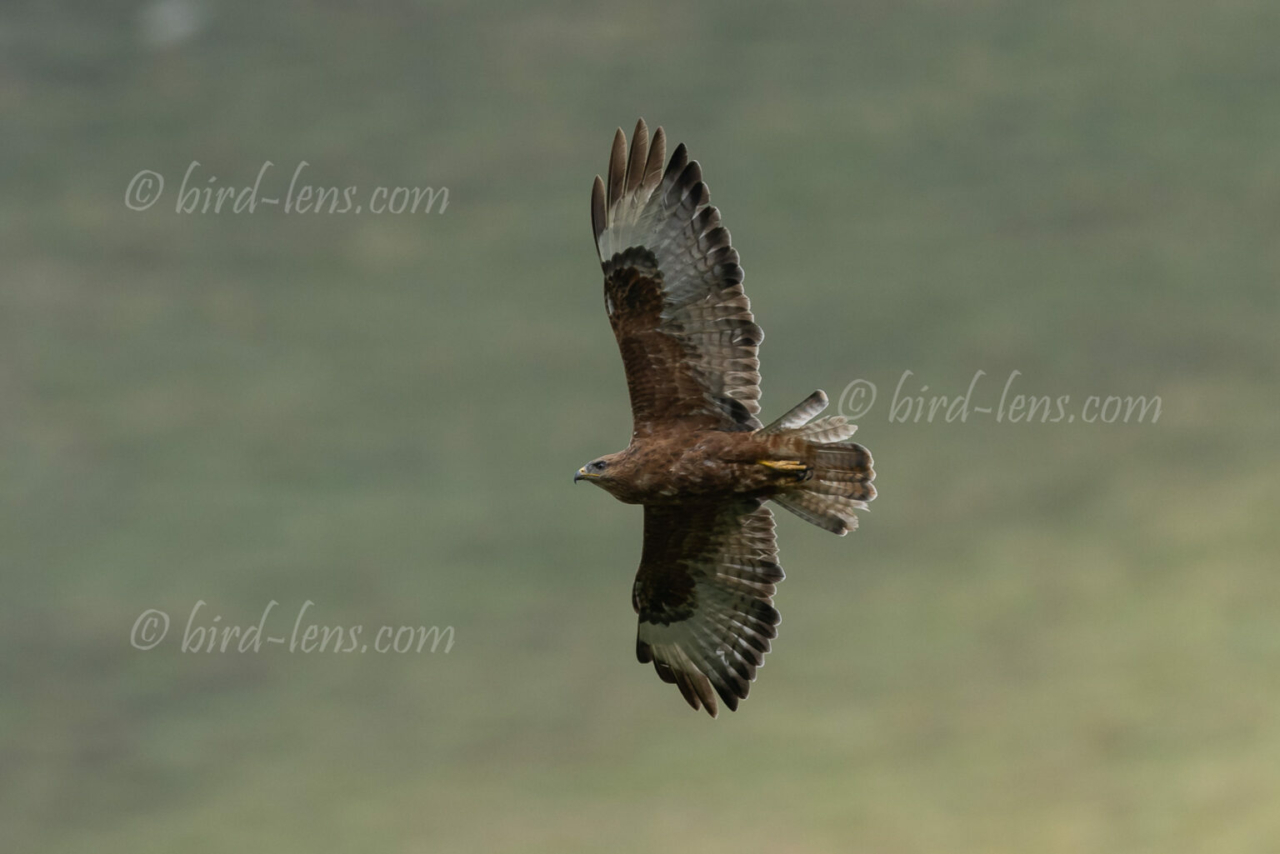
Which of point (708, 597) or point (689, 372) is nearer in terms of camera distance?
point (689, 372)

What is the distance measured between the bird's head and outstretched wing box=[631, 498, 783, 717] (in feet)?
2.68

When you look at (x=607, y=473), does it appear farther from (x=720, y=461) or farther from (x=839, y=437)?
(x=839, y=437)

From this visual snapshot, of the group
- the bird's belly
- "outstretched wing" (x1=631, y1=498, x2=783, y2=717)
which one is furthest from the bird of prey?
"outstretched wing" (x1=631, y1=498, x2=783, y2=717)

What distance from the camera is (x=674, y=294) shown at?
14422mm

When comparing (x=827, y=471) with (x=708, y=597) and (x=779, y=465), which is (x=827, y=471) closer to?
(x=779, y=465)

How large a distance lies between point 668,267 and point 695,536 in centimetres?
232

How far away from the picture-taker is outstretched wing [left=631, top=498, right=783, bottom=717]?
15.0 meters

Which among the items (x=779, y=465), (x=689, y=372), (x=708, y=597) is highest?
(x=689, y=372)

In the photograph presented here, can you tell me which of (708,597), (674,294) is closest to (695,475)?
(674,294)

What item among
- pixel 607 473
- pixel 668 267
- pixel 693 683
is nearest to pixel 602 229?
pixel 668 267

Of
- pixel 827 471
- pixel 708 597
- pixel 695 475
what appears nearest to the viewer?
pixel 695 475

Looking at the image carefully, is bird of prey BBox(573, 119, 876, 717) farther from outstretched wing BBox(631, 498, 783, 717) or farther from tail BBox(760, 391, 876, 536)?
outstretched wing BBox(631, 498, 783, 717)

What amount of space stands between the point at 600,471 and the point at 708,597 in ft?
6.04

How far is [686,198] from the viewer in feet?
47.3
